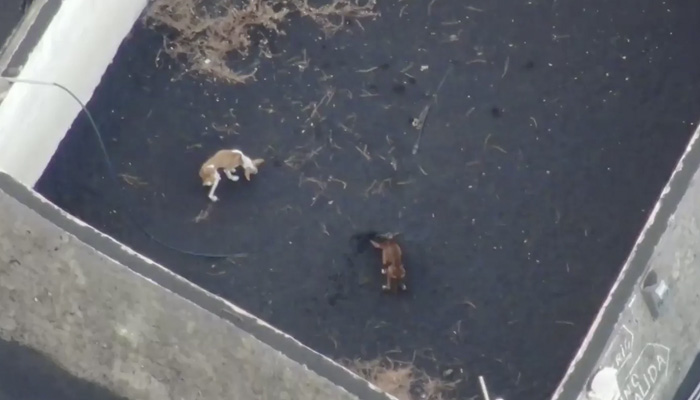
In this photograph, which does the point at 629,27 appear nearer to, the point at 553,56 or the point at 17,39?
the point at 553,56

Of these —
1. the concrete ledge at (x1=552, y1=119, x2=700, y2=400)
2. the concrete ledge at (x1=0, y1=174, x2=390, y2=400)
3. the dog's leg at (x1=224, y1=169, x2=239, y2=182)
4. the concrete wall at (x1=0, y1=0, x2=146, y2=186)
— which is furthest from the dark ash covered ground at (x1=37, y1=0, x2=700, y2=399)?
the concrete ledge at (x1=0, y1=174, x2=390, y2=400)

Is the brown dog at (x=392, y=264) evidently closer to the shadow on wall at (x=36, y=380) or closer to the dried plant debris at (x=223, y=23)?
the dried plant debris at (x=223, y=23)

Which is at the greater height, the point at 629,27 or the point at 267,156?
the point at 629,27

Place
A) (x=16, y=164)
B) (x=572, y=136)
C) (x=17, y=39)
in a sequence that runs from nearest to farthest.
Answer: (x=17, y=39), (x=16, y=164), (x=572, y=136)

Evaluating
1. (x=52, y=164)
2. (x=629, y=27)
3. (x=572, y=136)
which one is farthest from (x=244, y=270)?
(x=629, y=27)

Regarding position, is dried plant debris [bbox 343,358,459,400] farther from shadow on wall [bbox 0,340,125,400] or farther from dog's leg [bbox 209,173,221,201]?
shadow on wall [bbox 0,340,125,400]

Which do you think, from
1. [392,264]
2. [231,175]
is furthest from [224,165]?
[392,264]

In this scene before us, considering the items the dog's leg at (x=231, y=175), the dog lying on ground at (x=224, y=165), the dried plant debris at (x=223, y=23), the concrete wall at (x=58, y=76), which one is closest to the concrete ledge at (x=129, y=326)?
the concrete wall at (x=58, y=76)
